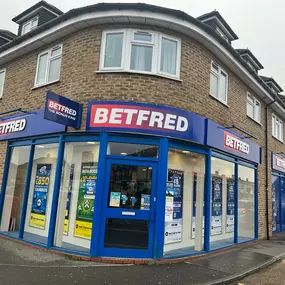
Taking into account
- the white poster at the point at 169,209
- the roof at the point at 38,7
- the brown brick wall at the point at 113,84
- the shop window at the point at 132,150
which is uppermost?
the roof at the point at 38,7

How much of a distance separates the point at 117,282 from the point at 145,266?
1.22 m

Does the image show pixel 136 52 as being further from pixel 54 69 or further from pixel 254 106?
pixel 254 106

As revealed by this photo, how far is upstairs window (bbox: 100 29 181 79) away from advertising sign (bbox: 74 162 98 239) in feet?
8.33

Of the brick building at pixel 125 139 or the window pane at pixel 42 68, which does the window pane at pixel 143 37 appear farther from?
the window pane at pixel 42 68

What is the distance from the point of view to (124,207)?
6969 millimetres

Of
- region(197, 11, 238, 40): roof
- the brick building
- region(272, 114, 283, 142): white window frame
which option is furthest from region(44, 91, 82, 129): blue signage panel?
region(272, 114, 283, 142): white window frame

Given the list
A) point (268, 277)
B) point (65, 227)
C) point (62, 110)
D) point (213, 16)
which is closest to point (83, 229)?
point (65, 227)

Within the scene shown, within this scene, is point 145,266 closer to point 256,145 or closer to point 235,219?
point 235,219

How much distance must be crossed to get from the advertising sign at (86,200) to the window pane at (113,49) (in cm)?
255

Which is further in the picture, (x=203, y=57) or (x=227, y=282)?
(x=203, y=57)

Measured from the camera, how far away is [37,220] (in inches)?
331

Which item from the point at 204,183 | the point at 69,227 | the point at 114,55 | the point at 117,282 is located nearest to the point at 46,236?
the point at 69,227

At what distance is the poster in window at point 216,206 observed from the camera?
9164 millimetres

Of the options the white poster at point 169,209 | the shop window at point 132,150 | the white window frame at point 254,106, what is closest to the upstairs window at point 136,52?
the shop window at point 132,150
